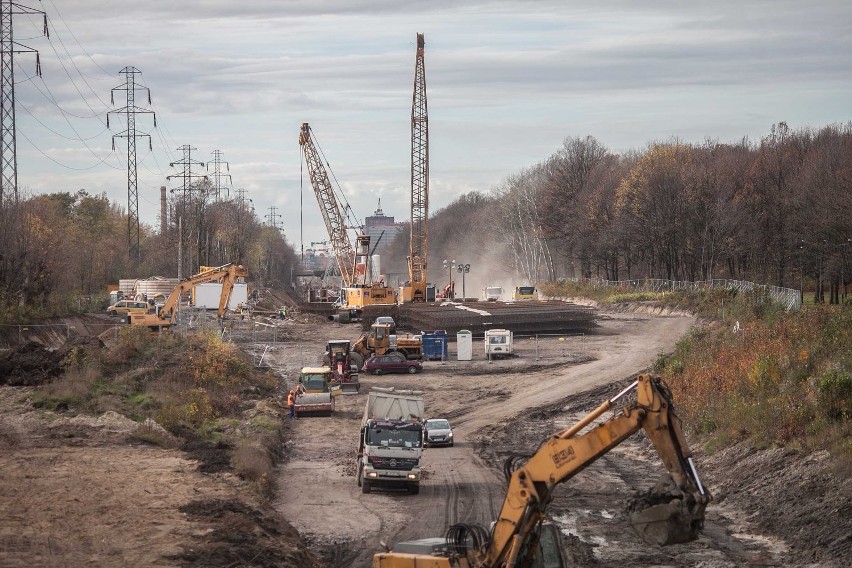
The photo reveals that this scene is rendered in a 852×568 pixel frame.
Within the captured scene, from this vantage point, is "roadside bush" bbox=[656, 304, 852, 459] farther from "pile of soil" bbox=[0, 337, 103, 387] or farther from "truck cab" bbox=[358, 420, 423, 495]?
"pile of soil" bbox=[0, 337, 103, 387]

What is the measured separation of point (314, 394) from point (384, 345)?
17532 mm

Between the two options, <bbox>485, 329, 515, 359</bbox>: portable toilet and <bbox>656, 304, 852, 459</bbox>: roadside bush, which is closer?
<bbox>656, 304, 852, 459</bbox>: roadside bush

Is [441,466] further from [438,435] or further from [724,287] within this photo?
[724,287]

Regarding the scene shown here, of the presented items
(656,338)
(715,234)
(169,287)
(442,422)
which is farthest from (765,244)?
(442,422)

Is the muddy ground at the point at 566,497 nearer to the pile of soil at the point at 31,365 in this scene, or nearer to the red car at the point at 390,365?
the red car at the point at 390,365

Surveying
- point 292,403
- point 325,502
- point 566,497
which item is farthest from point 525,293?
point 325,502

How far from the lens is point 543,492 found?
17.4 m

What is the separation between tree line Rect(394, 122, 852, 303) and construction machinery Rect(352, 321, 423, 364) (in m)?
33.2

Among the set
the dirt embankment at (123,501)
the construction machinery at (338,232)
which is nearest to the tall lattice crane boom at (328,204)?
the construction machinery at (338,232)

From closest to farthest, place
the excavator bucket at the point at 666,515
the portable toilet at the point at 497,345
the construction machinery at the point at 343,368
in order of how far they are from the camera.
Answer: the excavator bucket at the point at 666,515
the construction machinery at the point at 343,368
the portable toilet at the point at 497,345

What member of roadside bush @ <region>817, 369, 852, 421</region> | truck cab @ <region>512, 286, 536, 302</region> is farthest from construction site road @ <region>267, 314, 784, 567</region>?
truck cab @ <region>512, 286, 536, 302</region>

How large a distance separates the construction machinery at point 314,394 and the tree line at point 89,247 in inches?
942

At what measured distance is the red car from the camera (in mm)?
62438

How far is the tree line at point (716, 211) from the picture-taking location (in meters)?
85.4
